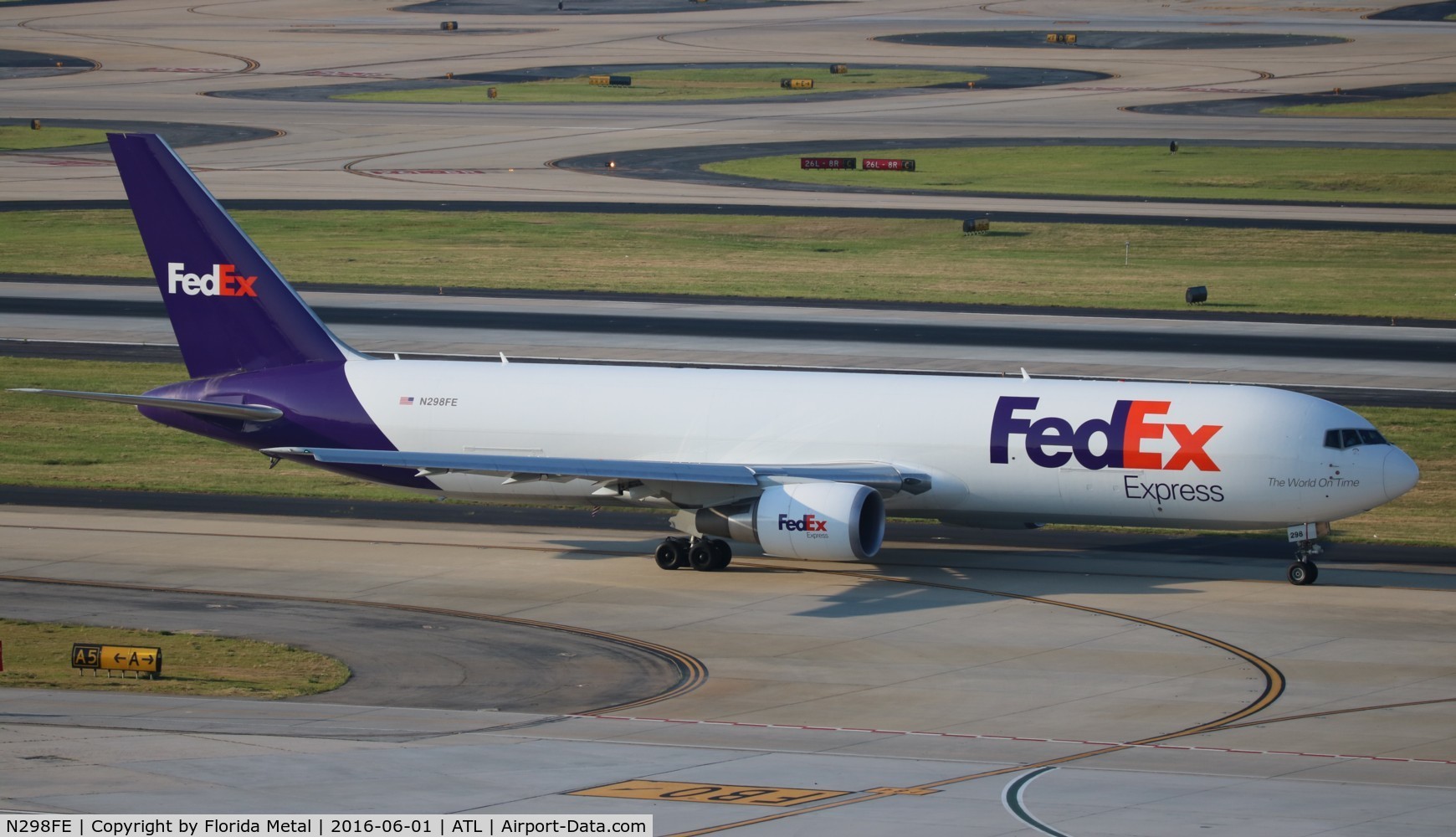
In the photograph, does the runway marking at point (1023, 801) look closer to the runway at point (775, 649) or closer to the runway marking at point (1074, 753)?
the runway at point (775, 649)

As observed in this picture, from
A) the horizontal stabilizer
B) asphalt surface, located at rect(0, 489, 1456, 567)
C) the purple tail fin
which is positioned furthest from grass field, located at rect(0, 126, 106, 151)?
the horizontal stabilizer

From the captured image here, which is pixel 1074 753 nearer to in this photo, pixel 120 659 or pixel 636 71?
pixel 120 659

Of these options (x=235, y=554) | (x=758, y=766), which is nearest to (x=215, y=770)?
(x=758, y=766)

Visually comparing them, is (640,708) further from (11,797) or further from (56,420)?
(56,420)

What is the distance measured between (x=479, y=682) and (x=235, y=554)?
1368cm

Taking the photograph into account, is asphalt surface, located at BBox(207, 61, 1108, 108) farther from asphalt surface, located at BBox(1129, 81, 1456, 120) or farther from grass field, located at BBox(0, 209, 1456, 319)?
grass field, located at BBox(0, 209, 1456, 319)

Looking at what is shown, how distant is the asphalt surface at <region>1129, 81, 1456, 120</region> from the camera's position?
145 m

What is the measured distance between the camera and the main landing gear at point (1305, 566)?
144 feet

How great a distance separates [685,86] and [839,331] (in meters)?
91.8

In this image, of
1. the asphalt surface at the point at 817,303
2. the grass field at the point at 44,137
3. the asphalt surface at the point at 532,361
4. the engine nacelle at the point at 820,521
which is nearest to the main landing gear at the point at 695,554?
the engine nacelle at the point at 820,521

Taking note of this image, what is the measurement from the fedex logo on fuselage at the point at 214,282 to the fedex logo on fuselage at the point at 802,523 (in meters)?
16.2

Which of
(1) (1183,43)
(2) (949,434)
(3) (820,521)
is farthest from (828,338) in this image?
(1) (1183,43)

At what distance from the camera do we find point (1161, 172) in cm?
11800

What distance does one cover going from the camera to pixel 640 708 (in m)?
34.3
